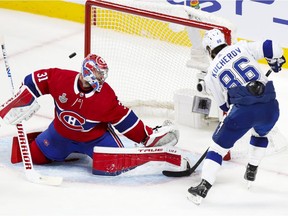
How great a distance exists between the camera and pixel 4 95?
6.11 m

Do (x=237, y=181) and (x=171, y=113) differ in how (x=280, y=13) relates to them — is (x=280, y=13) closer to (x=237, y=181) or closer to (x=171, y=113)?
(x=171, y=113)

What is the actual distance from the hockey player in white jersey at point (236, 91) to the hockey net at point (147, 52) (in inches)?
24.0

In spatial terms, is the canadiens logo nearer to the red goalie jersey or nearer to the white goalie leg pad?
the red goalie jersey

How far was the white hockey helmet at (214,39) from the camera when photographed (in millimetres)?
4809

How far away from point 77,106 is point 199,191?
2.32 feet

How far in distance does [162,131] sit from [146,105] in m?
0.65

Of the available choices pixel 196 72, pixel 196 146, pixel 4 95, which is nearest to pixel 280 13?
pixel 196 72

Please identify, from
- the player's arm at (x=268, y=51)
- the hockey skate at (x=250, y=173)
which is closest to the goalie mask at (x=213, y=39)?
the player's arm at (x=268, y=51)

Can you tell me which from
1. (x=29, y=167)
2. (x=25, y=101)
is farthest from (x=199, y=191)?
(x=25, y=101)

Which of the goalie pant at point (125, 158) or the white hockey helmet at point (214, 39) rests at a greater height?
the white hockey helmet at point (214, 39)

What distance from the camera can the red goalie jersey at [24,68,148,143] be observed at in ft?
16.1

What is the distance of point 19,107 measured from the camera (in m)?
4.94

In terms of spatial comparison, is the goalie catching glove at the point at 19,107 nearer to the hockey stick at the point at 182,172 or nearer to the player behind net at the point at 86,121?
the player behind net at the point at 86,121

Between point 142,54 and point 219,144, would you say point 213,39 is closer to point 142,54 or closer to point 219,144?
point 219,144
